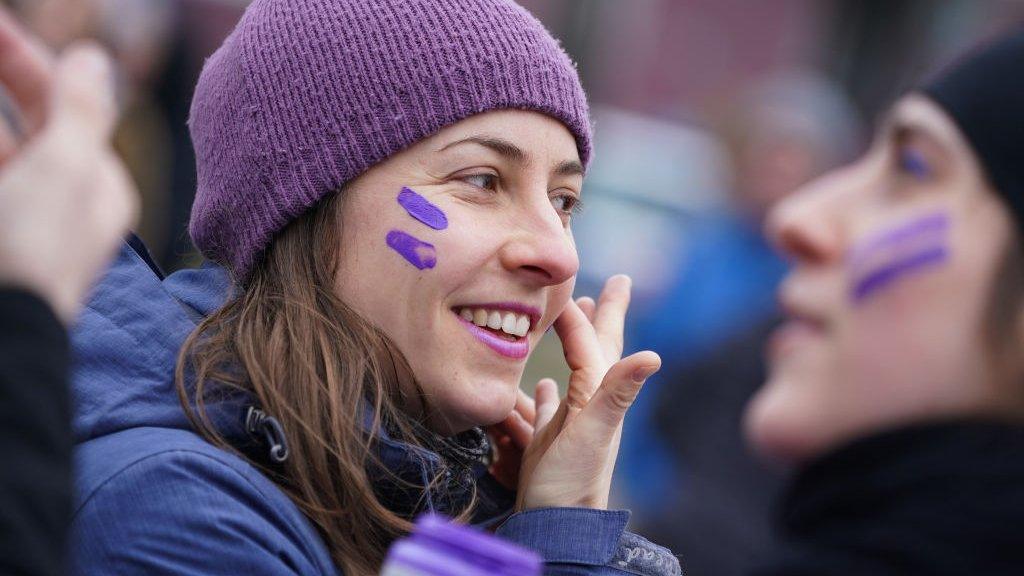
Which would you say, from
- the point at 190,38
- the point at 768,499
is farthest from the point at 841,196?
the point at 190,38

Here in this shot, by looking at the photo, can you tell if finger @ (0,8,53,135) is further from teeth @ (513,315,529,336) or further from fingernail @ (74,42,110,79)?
teeth @ (513,315,529,336)

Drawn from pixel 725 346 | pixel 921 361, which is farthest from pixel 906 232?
pixel 725 346

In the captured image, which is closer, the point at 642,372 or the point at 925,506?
the point at 925,506

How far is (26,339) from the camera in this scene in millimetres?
1211

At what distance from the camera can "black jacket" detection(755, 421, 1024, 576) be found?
1.25m

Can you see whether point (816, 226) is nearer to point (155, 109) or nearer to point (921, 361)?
point (921, 361)

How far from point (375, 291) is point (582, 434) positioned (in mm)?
528

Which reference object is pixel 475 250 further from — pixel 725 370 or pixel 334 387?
pixel 725 370

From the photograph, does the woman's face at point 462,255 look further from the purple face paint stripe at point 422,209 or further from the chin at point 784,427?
the chin at point 784,427

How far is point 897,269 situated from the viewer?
135 centimetres

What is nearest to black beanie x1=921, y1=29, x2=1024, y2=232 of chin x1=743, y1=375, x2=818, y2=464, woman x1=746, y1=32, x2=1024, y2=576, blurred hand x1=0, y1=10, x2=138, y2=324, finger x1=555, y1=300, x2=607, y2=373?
woman x1=746, y1=32, x2=1024, y2=576

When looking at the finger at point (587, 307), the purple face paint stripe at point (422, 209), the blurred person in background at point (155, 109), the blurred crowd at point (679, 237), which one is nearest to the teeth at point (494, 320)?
the purple face paint stripe at point (422, 209)

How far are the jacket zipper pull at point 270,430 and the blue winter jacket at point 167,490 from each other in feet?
0.11

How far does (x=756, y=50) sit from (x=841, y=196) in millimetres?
11585
